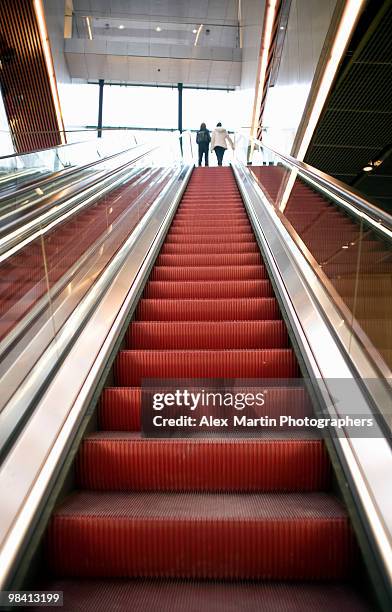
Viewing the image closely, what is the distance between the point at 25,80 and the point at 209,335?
11.2 metres

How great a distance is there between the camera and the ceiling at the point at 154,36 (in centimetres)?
1723

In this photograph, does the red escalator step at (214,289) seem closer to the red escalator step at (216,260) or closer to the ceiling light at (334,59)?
the red escalator step at (216,260)

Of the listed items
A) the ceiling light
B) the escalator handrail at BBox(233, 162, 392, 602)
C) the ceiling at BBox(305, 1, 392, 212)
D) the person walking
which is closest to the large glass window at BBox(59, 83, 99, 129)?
the person walking

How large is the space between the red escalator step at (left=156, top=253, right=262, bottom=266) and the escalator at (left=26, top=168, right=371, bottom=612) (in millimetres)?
1908

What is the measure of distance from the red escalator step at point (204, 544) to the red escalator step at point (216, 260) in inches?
120

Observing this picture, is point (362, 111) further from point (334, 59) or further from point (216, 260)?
point (216, 260)

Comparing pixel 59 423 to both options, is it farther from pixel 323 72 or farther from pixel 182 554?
pixel 323 72

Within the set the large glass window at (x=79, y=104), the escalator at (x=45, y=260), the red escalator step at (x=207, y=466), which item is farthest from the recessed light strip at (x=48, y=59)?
the red escalator step at (x=207, y=466)

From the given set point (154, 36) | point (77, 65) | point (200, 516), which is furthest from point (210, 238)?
point (154, 36)

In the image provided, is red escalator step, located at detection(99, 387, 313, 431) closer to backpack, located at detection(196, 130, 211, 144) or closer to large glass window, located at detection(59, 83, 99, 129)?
backpack, located at detection(196, 130, 211, 144)

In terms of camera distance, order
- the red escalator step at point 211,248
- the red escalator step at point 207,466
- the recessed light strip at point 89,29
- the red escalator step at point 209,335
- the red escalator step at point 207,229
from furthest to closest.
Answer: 1. the recessed light strip at point 89,29
2. the red escalator step at point 207,229
3. the red escalator step at point 211,248
4. the red escalator step at point 209,335
5. the red escalator step at point 207,466

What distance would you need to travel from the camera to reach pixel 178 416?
8.05 ft

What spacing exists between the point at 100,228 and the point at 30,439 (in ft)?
7.03

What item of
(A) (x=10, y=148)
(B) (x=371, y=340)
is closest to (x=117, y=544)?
(B) (x=371, y=340)
